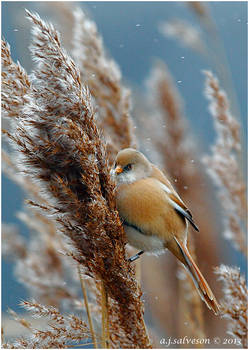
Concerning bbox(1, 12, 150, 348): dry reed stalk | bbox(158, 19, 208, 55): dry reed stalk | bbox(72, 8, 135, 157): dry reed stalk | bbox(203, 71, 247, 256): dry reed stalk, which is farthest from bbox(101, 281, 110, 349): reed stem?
bbox(158, 19, 208, 55): dry reed stalk

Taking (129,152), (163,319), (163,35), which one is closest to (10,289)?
(163,319)

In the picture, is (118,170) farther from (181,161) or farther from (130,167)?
(181,161)

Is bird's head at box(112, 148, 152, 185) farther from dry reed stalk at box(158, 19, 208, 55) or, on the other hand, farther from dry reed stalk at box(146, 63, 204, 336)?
dry reed stalk at box(158, 19, 208, 55)

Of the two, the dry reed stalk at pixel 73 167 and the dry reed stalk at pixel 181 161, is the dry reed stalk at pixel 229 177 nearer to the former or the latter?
the dry reed stalk at pixel 181 161

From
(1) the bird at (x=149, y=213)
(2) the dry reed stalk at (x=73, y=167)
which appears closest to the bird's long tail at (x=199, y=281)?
(1) the bird at (x=149, y=213)

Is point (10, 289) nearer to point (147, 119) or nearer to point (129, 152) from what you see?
point (129, 152)

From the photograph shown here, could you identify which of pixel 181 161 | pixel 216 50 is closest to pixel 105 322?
pixel 181 161
